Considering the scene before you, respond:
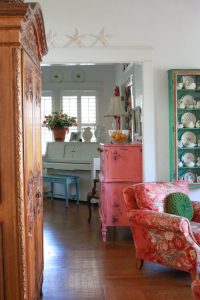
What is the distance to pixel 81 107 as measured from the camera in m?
9.73

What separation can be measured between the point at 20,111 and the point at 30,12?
600 mm

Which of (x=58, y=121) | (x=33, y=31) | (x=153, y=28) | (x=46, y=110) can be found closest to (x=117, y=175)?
(x=153, y=28)

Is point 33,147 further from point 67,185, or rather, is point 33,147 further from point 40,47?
point 67,185

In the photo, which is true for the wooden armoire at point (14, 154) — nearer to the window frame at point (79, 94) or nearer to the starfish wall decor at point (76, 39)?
the starfish wall decor at point (76, 39)

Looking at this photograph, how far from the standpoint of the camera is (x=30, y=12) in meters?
2.48

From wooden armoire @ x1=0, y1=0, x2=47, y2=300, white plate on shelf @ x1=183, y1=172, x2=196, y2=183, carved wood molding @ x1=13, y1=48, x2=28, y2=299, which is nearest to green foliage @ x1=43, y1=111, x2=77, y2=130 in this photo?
white plate on shelf @ x1=183, y1=172, x2=196, y2=183

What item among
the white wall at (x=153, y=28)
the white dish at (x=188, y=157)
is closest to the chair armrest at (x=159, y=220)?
the white wall at (x=153, y=28)

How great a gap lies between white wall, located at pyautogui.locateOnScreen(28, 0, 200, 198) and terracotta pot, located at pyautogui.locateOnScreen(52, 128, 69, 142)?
3673 millimetres

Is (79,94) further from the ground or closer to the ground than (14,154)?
further from the ground

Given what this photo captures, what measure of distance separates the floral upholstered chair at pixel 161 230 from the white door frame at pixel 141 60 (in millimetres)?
712

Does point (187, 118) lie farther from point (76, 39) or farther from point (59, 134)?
point (59, 134)

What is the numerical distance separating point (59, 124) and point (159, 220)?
16.5 ft

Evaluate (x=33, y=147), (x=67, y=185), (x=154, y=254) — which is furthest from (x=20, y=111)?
(x=67, y=185)

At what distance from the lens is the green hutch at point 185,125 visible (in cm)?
514
